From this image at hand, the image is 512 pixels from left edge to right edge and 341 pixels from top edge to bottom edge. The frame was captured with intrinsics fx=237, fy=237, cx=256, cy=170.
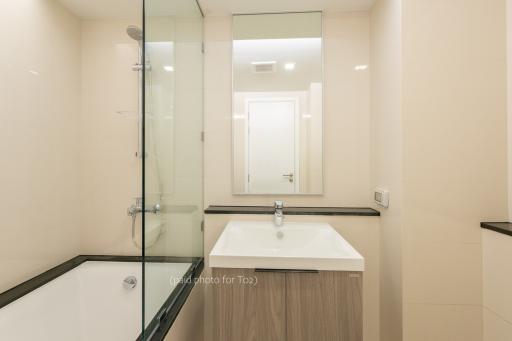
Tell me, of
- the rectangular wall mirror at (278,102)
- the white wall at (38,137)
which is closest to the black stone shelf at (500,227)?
the rectangular wall mirror at (278,102)

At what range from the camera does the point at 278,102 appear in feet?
5.17

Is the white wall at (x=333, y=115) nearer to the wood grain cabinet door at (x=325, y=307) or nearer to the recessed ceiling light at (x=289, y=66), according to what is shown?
the recessed ceiling light at (x=289, y=66)

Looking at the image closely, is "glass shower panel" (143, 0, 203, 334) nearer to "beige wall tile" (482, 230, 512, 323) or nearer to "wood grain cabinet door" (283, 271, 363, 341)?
"wood grain cabinet door" (283, 271, 363, 341)

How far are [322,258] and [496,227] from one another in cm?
81

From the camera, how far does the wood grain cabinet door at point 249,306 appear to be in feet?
3.19

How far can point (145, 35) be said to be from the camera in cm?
75

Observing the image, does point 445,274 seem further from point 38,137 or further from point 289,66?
point 38,137

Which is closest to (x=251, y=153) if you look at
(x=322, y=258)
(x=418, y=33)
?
(x=322, y=258)

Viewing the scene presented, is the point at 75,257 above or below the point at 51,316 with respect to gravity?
above

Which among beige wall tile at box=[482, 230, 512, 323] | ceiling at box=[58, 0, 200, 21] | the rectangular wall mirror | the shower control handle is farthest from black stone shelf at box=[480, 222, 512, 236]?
the shower control handle

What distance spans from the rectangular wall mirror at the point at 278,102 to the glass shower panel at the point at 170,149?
1.01 ft

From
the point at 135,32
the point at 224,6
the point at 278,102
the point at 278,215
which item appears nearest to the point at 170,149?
the point at 135,32

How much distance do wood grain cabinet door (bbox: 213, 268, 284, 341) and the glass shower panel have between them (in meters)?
0.24

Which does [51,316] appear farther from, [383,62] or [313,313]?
[383,62]
